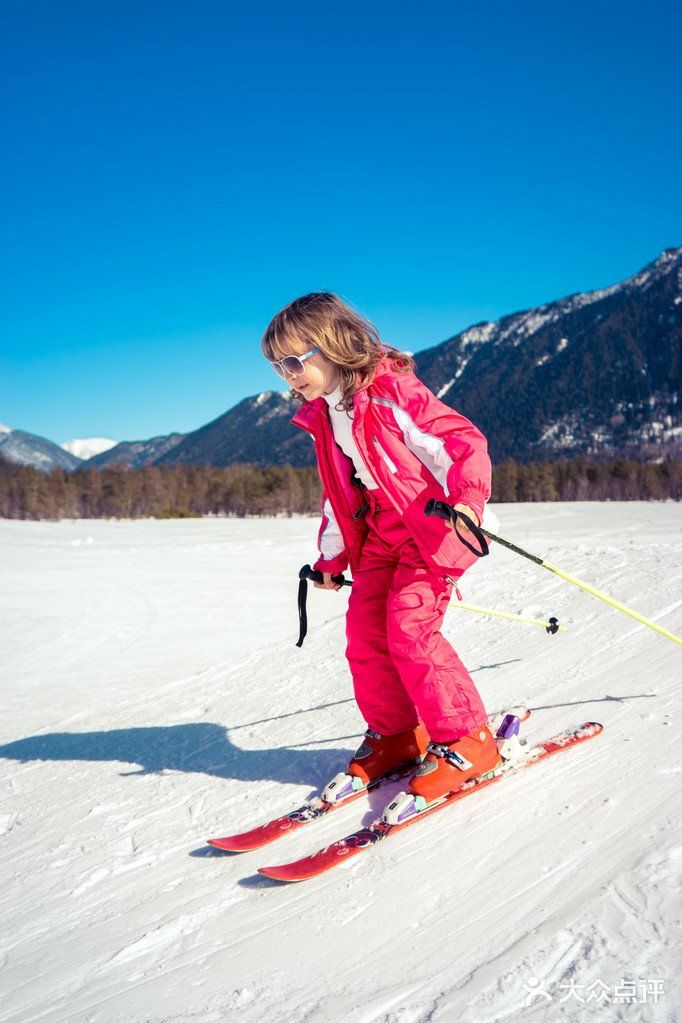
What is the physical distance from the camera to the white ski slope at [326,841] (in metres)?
1.55

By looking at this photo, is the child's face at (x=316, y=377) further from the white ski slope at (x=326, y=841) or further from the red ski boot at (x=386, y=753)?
the white ski slope at (x=326, y=841)

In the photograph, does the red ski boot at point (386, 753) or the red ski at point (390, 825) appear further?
the red ski boot at point (386, 753)

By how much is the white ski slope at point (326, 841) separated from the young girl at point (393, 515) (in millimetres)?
321

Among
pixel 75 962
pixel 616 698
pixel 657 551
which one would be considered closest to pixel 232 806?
pixel 75 962

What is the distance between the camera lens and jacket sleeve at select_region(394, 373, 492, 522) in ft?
8.17

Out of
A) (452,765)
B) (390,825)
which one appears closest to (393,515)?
(452,765)

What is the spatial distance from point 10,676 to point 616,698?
519 cm

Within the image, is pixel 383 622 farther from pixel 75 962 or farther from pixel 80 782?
pixel 80 782

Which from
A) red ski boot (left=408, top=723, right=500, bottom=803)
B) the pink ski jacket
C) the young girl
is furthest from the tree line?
red ski boot (left=408, top=723, right=500, bottom=803)

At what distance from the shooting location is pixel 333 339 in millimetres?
2689

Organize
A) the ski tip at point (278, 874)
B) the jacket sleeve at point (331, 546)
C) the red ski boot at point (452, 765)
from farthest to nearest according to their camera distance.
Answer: the jacket sleeve at point (331, 546)
the red ski boot at point (452, 765)
the ski tip at point (278, 874)

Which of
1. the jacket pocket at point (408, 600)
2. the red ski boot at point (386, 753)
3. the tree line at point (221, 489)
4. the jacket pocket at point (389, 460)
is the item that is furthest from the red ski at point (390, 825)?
the tree line at point (221, 489)

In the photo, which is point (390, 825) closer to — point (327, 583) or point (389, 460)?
Result: point (327, 583)

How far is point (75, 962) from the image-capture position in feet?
6.60
